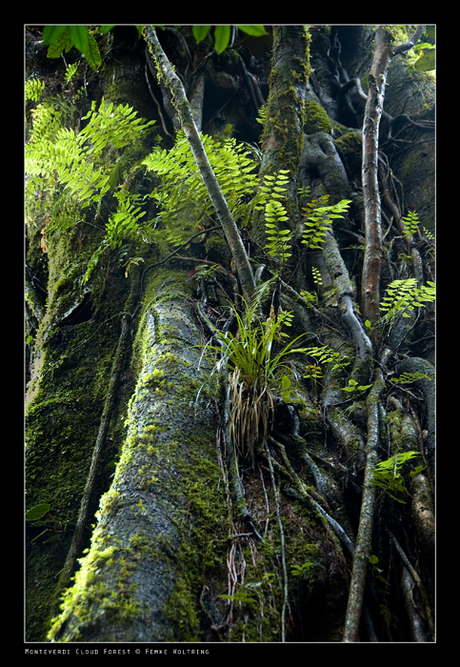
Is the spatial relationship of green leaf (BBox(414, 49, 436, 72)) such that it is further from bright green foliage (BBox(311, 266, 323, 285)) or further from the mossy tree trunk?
bright green foliage (BBox(311, 266, 323, 285))

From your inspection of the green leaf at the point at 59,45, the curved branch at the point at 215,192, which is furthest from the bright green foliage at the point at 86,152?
the green leaf at the point at 59,45

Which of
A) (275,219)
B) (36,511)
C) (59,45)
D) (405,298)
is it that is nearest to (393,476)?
(405,298)

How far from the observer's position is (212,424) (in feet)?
6.47

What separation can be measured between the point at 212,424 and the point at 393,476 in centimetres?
85

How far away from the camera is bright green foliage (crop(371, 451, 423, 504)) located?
1.71m

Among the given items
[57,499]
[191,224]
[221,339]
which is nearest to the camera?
[57,499]

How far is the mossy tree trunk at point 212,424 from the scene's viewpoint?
1.44 meters

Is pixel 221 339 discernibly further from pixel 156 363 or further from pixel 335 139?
pixel 335 139

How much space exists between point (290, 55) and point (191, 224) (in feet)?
6.30

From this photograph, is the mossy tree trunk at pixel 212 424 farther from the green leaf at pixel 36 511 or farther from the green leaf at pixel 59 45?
the green leaf at pixel 59 45

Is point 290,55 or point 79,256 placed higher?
point 290,55

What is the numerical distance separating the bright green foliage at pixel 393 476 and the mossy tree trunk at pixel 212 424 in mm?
33
